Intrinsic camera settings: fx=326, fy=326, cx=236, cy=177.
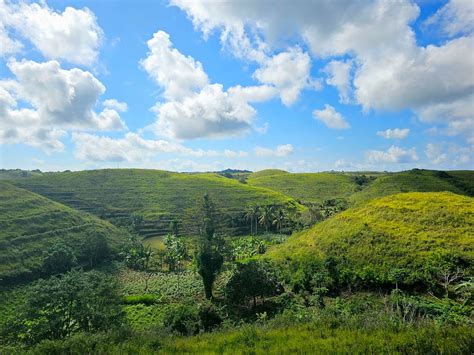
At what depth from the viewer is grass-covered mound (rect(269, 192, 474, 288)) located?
136ft

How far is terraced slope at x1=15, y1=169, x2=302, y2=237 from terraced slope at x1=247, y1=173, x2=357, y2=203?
25.1m

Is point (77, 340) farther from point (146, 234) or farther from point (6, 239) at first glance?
point (146, 234)

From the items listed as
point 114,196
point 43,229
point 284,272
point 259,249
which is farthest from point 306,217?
point 114,196

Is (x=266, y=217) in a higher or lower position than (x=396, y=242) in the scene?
lower

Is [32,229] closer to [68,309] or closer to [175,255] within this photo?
[175,255]

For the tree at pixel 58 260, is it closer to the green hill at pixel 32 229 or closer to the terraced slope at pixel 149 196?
the green hill at pixel 32 229

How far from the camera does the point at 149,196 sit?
475 feet

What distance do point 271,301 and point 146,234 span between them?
255 ft

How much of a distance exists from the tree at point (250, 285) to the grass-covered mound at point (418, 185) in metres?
56.5

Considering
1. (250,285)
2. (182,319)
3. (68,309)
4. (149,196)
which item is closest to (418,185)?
(250,285)

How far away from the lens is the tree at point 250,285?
1809 inches

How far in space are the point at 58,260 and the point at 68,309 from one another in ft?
144

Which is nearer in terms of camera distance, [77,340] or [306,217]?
[77,340]

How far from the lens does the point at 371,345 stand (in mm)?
15148
